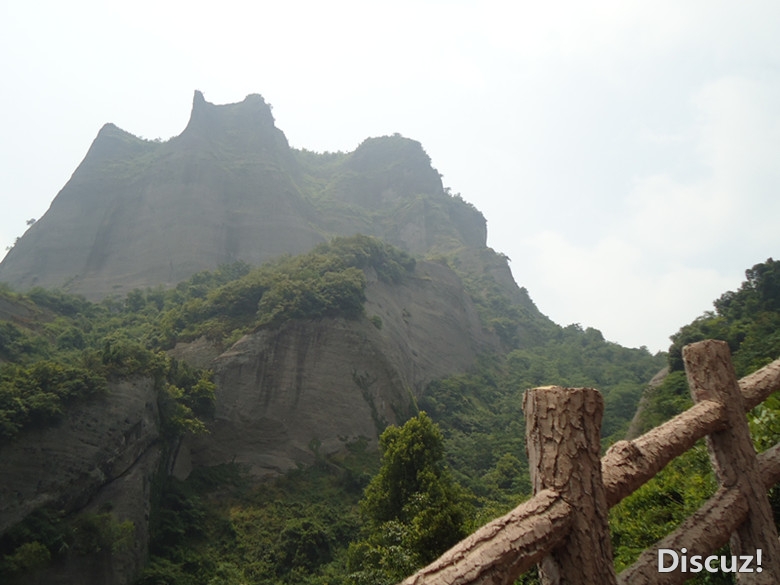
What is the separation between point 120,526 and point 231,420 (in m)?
9.01

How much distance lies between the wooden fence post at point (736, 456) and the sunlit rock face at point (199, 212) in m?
51.0

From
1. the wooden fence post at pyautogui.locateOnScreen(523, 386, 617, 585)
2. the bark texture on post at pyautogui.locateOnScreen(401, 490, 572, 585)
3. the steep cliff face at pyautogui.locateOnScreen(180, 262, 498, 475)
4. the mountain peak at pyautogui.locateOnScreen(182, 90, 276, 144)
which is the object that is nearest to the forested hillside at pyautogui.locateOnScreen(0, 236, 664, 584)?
the steep cliff face at pyautogui.locateOnScreen(180, 262, 498, 475)

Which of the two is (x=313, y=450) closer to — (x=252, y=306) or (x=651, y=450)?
(x=252, y=306)

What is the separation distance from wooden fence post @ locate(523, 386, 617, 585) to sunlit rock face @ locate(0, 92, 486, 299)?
51.5m

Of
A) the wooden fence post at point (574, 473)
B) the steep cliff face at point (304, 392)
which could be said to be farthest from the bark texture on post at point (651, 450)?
the steep cliff face at point (304, 392)

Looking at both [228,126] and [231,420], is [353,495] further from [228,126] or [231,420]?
[228,126]

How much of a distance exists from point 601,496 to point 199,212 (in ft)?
194

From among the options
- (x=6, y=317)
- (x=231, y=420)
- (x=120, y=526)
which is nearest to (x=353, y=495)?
(x=231, y=420)

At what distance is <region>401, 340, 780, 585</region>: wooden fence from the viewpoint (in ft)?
7.23

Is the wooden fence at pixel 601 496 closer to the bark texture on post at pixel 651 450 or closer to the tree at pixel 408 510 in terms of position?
the bark texture on post at pixel 651 450

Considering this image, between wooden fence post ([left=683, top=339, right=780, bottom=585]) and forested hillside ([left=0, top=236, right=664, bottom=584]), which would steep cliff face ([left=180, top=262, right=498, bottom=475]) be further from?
wooden fence post ([left=683, top=339, right=780, bottom=585])

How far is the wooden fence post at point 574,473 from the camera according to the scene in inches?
95.5

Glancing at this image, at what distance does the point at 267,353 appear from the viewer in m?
27.3

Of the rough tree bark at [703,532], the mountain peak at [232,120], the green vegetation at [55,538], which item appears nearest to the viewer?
the rough tree bark at [703,532]
